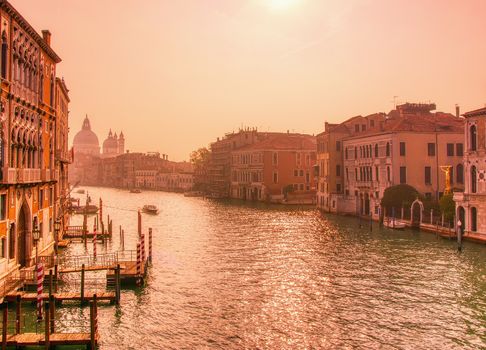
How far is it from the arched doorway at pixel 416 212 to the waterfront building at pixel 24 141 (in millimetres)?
25392

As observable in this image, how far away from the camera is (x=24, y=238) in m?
21.8

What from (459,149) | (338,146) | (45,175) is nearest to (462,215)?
(459,149)

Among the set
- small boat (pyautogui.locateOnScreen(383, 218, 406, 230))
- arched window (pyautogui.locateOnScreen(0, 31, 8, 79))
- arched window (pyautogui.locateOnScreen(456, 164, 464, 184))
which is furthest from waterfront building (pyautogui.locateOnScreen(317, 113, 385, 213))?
arched window (pyautogui.locateOnScreen(0, 31, 8, 79))

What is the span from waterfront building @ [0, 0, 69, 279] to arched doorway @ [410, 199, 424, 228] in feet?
83.3

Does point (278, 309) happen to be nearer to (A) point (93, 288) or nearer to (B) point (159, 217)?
(A) point (93, 288)

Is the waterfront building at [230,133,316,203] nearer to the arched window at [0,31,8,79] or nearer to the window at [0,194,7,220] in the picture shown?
the window at [0,194,7,220]

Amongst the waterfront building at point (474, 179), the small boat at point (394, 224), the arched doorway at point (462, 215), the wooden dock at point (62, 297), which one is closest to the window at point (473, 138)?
the waterfront building at point (474, 179)

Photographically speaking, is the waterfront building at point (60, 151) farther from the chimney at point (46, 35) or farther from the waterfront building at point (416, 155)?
the waterfront building at point (416, 155)

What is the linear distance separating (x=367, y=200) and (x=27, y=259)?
3385cm

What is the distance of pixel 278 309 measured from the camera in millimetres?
17766

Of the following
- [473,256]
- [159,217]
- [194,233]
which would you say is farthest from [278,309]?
[159,217]

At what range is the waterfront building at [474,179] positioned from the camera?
30.8m

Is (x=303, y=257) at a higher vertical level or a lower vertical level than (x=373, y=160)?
lower

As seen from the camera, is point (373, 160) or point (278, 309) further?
point (373, 160)
